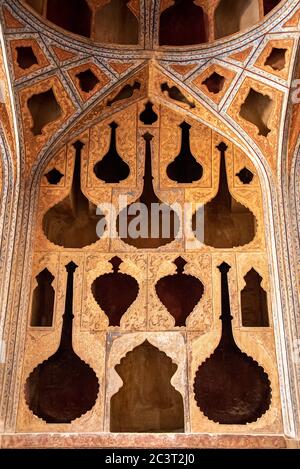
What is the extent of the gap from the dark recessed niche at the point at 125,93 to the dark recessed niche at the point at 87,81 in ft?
0.87

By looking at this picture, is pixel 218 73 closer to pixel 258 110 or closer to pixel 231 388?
pixel 258 110

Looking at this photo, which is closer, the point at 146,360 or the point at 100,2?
the point at 100,2

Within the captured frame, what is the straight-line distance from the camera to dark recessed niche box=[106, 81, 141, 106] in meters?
6.88

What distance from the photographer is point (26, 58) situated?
251 inches

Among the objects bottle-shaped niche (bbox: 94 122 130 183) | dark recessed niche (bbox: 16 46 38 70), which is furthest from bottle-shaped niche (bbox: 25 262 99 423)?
dark recessed niche (bbox: 16 46 38 70)

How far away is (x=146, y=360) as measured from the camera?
727 cm

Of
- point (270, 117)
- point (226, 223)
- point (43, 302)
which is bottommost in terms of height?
point (43, 302)

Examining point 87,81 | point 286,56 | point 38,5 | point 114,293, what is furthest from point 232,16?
point 114,293

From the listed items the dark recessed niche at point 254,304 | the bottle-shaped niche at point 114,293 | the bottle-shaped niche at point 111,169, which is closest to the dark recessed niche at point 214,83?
the bottle-shaped niche at point 111,169

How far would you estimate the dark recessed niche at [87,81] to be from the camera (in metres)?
6.67

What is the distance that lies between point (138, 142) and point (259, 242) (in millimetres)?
1783

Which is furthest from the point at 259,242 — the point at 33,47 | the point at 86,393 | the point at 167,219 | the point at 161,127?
the point at 33,47

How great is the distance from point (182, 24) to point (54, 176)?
2.19 metres

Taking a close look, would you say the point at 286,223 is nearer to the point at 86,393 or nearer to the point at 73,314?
the point at 73,314
